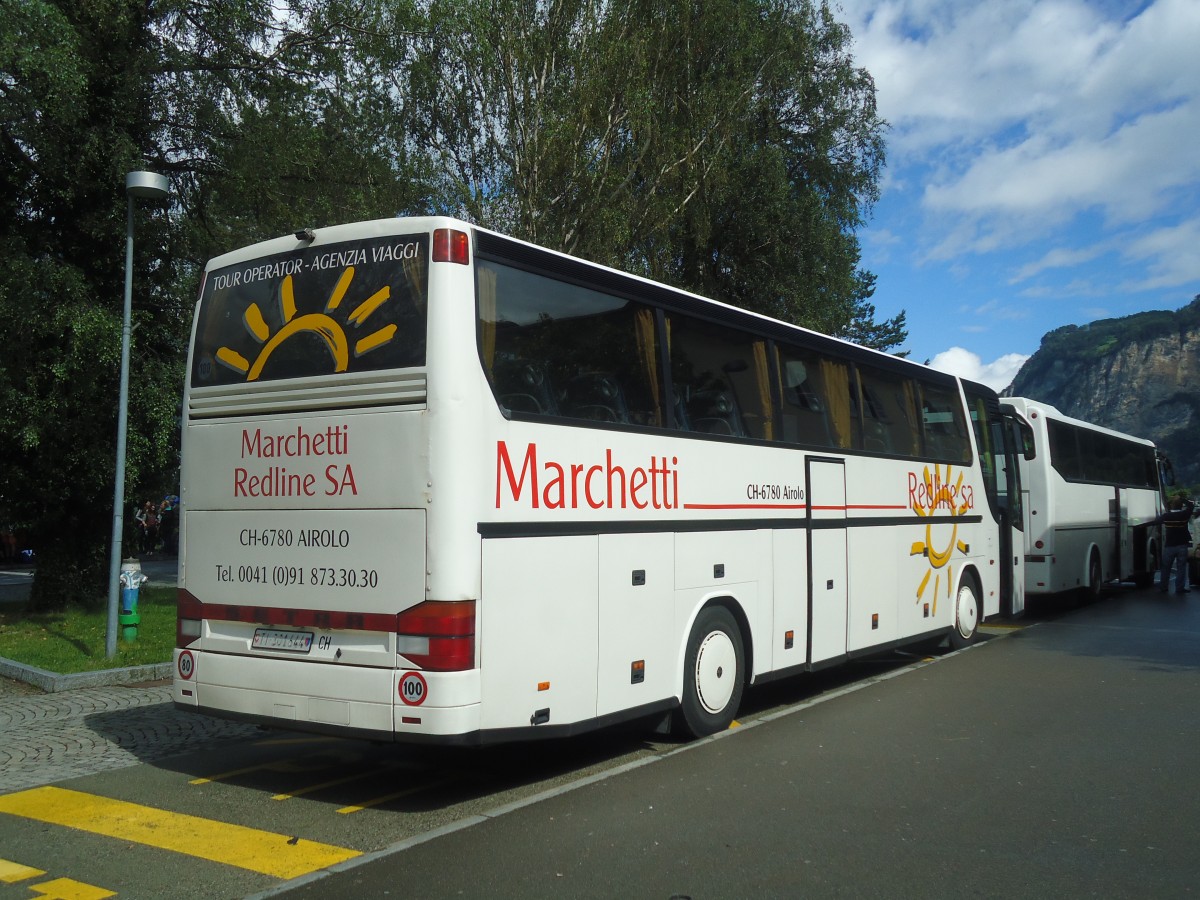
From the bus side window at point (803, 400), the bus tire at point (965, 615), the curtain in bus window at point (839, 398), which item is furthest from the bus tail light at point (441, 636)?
the bus tire at point (965, 615)

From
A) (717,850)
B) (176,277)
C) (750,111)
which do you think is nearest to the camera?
(717,850)

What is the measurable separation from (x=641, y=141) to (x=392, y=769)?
1861 cm

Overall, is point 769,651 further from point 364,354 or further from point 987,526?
point 987,526

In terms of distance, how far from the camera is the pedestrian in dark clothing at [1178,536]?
21.1m

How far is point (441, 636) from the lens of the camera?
6.16m

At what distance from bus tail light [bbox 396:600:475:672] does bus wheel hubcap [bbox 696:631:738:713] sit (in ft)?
8.59

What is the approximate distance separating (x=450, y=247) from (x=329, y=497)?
1.69 m

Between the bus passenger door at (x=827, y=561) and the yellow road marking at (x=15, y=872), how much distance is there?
6.52m

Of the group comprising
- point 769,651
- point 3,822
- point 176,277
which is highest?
point 176,277

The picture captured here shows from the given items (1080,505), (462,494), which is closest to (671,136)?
(1080,505)

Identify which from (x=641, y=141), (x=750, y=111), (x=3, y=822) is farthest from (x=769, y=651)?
(x=750, y=111)

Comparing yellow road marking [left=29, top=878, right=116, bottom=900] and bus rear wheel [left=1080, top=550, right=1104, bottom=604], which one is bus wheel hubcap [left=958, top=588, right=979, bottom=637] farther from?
yellow road marking [left=29, top=878, right=116, bottom=900]

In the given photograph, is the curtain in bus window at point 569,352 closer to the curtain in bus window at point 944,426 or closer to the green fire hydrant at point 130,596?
the curtain in bus window at point 944,426

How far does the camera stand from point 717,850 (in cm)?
556
